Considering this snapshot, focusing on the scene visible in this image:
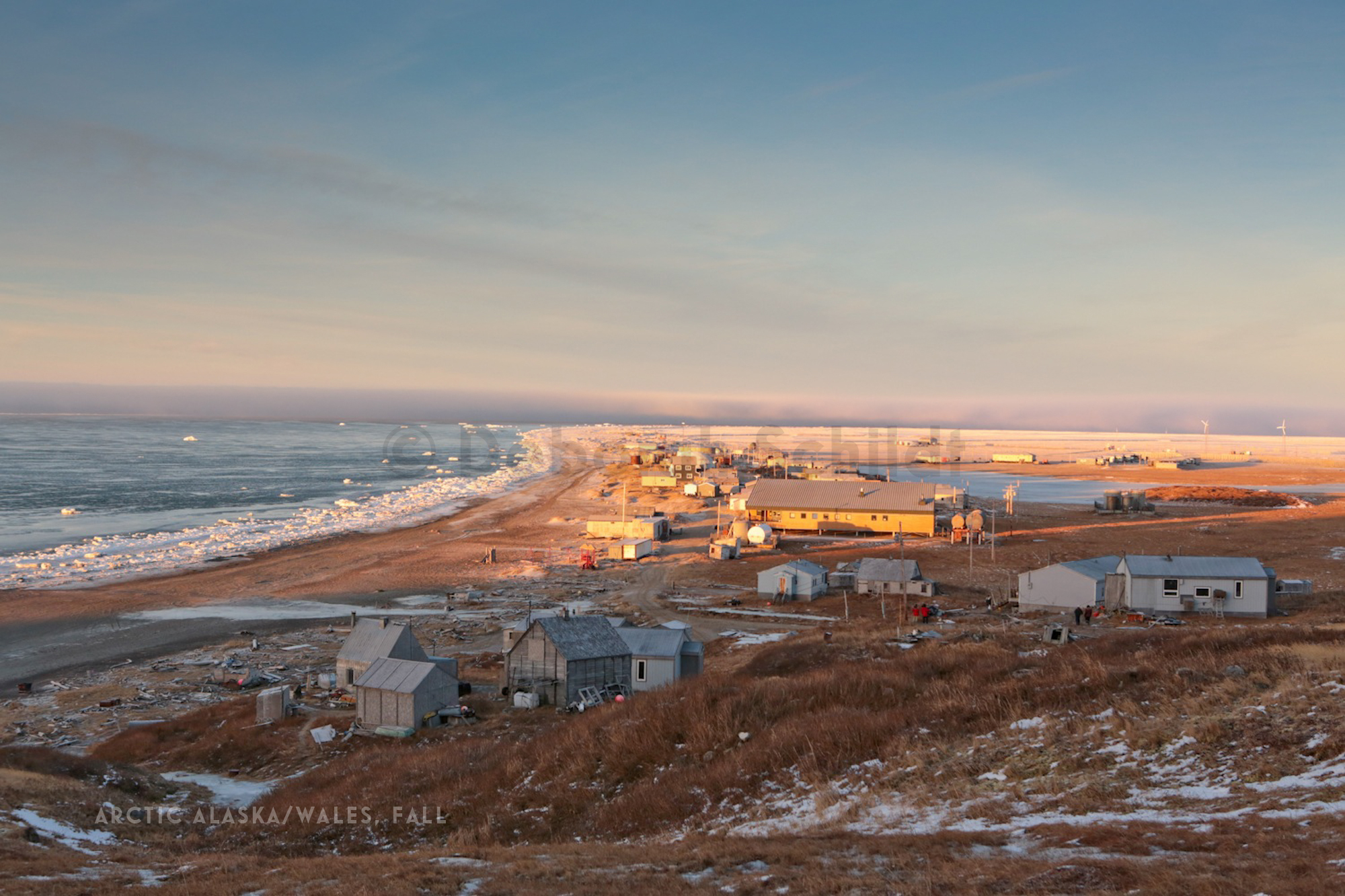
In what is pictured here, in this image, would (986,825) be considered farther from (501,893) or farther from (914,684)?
(914,684)

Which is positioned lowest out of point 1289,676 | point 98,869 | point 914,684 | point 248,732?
point 248,732

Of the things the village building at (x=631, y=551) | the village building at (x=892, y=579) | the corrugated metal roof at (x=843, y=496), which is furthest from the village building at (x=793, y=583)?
the corrugated metal roof at (x=843, y=496)

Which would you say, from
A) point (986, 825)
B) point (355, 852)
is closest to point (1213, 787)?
point (986, 825)

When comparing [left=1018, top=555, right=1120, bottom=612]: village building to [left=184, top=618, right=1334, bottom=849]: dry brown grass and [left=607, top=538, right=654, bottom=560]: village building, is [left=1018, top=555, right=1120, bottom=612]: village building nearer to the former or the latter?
[left=184, top=618, right=1334, bottom=849]: dry brown grass

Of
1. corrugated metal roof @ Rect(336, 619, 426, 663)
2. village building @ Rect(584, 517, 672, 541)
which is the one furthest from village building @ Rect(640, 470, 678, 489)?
corrugated metal roof @ Rect(336, 619, 426, 663)

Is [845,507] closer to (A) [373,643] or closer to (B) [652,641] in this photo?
(B) [652,641]

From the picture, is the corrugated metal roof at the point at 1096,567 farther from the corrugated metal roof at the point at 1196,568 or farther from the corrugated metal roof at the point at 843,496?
the corrugated metal roof at the point at 843,496

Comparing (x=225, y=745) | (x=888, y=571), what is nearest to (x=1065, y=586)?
(x=888, y=571)
